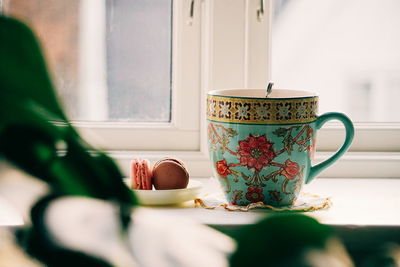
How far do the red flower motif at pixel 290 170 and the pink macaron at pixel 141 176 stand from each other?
194 millimetres

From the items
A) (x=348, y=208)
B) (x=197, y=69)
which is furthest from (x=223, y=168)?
(x=197, y=69)

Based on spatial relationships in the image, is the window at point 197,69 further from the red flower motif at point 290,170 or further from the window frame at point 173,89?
the red flower motif at point 290,170

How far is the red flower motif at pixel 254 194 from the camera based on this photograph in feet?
2.80

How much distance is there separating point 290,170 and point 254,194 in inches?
2.4

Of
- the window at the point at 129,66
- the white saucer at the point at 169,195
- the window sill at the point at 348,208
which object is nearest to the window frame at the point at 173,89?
the window at the point at 129,66

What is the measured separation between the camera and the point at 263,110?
2.66 ft

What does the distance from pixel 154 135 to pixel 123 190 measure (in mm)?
1022

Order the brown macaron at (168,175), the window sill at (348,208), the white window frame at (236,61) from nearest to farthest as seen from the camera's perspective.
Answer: the window sill at (348,208), the brown macaron at (168,175), the white window frame at (236,61)

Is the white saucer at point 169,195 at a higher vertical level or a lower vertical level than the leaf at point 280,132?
lower

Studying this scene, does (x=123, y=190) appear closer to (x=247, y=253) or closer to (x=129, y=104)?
(x=247, y=253)

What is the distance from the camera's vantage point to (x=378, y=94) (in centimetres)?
120

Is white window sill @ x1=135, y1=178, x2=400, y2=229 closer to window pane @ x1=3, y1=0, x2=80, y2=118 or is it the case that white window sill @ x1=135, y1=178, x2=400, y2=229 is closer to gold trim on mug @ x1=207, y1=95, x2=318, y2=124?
gold trim on mug @ x1=207, y1=95, x2=318, y2=124

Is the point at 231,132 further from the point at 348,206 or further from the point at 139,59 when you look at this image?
the point at 139,59

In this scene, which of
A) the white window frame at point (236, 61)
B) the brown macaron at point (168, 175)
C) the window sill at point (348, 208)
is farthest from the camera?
the white window frame at point (236, 61)
